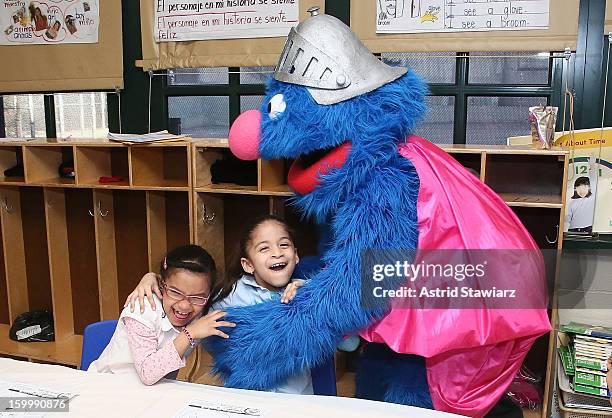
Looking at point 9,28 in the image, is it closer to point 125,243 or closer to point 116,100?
point 116,100

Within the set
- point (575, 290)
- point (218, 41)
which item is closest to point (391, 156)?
point (575, 290)

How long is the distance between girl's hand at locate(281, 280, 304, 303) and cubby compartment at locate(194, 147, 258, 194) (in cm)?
99

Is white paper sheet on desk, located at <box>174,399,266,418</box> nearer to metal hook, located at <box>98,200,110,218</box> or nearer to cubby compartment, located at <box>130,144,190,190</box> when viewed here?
cubby compartment, located at <box>130,144,190,190</box>

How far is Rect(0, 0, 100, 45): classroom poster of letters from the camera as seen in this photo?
282 cm

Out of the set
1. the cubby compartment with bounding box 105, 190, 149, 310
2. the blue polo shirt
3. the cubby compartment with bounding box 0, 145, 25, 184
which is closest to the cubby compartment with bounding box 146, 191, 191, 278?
the cubby compartment with bounding box 105, 190, 149, 310

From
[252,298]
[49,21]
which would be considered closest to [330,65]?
[252,298]

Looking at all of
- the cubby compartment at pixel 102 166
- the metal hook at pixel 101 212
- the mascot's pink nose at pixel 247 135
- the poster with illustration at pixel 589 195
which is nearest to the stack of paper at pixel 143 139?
the cubby compartment at pixel 102 166

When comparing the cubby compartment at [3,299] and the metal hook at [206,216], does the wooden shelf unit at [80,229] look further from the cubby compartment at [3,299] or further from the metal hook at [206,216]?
the metal hook at [206,216]

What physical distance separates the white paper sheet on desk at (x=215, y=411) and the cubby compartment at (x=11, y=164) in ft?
6.54

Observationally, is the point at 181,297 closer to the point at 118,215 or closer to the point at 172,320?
the point at 172,320

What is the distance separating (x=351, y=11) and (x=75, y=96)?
1473 millimetres

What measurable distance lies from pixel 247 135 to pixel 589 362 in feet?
4.57

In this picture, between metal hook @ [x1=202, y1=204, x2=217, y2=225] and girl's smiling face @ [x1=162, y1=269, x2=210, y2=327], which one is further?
metal hook @ [x1=202, y1=204, x2=217, y2=225]

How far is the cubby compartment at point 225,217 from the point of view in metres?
2.56
